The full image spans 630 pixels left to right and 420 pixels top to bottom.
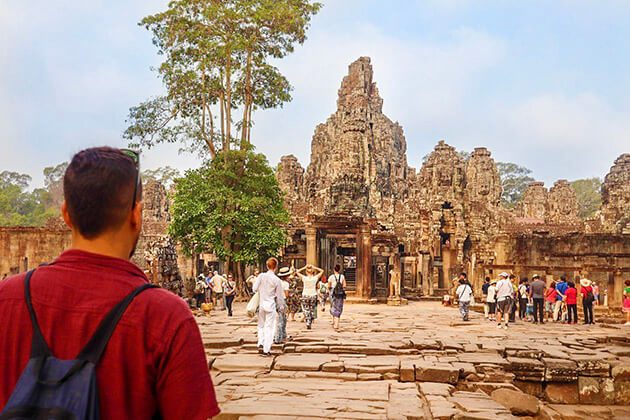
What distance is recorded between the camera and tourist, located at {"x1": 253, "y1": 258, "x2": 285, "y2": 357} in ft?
27.7

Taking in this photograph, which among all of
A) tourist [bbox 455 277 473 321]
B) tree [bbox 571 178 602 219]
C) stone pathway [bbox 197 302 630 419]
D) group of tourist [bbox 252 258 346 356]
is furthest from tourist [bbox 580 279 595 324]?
tree [bbox 571 178 602 219]

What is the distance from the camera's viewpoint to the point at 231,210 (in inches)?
835

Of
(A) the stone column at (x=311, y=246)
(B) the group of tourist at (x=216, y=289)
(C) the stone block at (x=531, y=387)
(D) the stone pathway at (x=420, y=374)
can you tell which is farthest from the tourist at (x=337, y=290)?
(A) the stone column at (x=311, y=246)

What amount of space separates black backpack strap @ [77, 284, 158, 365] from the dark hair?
24cm

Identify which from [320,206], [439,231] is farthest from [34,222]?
[439,231]

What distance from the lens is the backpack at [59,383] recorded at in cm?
146

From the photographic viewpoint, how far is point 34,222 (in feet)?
164

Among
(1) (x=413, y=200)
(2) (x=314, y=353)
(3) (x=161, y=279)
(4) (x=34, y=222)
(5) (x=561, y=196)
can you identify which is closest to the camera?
(2) (x=314, y=353)

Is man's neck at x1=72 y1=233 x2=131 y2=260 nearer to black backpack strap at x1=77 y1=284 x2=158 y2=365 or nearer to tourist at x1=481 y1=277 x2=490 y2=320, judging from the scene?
black backpack strap at x1=77 y1=284 x2=158 y2=365

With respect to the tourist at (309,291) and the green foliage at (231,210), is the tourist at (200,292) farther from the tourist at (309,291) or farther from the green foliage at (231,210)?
the tourist at (309,291)

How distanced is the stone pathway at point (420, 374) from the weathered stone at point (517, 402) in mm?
12

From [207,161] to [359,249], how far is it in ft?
22.3

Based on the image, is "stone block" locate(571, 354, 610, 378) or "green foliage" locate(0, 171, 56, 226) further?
"green foliage" locate(0, 171, 56, 226)

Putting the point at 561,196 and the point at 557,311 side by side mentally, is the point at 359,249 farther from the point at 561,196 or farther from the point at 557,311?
the point at 561,196
